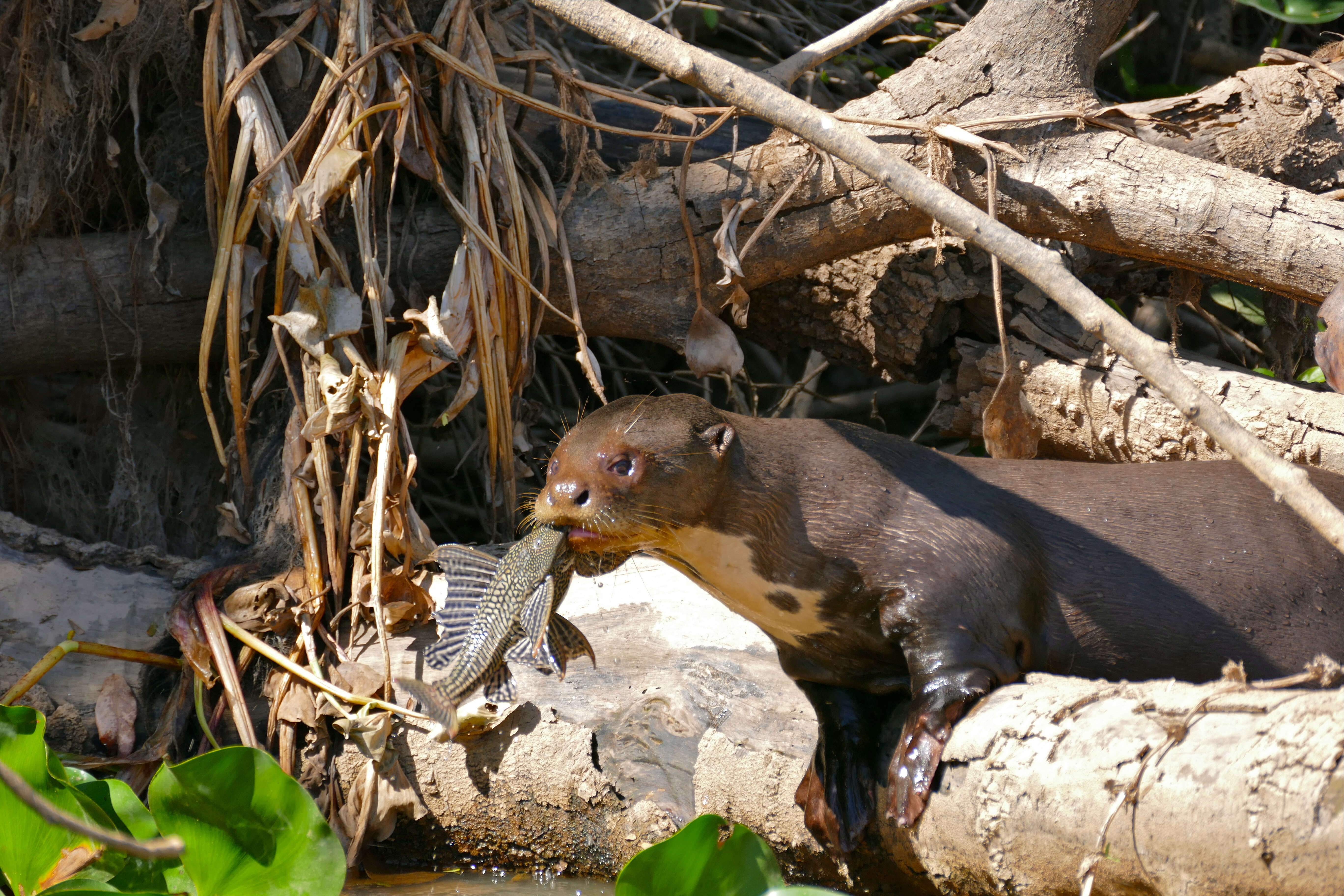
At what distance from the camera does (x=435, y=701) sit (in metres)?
1.58

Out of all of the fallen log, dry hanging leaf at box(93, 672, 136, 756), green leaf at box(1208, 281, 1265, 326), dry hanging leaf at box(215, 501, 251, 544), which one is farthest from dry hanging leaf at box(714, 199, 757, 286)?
green leaf at box(1208, 281, 1265, 326)

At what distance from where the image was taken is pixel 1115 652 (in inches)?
78.9

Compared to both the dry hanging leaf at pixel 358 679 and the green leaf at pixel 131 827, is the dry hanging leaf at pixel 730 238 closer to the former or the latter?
the dry hanging leaf at pixel 358 679

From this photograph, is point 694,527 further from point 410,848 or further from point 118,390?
point 118,390

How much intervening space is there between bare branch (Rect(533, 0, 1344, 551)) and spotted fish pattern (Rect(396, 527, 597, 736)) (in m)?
0.71

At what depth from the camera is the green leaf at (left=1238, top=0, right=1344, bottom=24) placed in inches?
127

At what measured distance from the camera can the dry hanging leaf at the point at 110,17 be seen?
2574mm

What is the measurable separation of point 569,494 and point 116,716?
115 cm

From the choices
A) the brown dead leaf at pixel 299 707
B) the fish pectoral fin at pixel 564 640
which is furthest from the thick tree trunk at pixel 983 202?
the fish pectoral fin at pixel 564 640

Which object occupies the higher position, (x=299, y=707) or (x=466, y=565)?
(x=466, y=565)

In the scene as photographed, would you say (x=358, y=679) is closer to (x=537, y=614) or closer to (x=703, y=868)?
(x=537, y=614)

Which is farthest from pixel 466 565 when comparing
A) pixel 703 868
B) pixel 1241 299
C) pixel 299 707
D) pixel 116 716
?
pixel 1241 299

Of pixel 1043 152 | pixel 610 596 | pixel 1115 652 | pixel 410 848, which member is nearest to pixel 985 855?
pixel 1115 652

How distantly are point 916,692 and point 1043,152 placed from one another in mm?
1347
